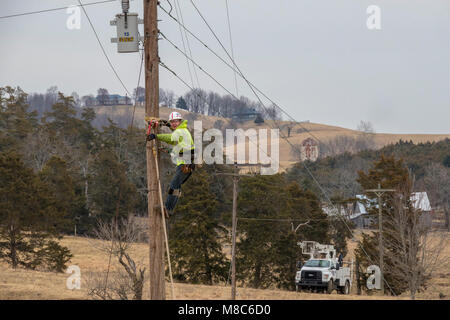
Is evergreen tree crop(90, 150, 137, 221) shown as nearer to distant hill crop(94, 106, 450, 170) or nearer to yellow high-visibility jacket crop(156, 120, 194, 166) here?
yellow high-visibility jacket crop(156, 120, 194, 166)

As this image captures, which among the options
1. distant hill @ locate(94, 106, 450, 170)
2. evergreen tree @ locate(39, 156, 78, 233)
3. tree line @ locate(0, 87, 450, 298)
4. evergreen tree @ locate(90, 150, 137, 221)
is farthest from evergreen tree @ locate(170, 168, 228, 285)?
distant hill @ locate(94, 106, 450, 170)

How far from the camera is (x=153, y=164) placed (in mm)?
13273

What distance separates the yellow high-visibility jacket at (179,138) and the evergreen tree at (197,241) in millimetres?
32928

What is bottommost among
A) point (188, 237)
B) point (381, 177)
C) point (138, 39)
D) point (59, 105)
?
point (188, 237)

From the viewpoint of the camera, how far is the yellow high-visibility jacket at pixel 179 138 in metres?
13.0

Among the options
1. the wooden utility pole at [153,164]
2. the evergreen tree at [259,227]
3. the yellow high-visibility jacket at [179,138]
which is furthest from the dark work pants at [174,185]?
the evergreen tree at [259,227]

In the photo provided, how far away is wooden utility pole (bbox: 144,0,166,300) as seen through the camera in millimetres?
13227

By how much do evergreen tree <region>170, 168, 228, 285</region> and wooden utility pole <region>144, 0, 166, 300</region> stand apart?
3242cm

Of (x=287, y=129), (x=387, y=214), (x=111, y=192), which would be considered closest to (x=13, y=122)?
(x=111, y=192)

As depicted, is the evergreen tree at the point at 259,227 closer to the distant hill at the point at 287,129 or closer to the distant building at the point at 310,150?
the distant building at the point at 310,150
